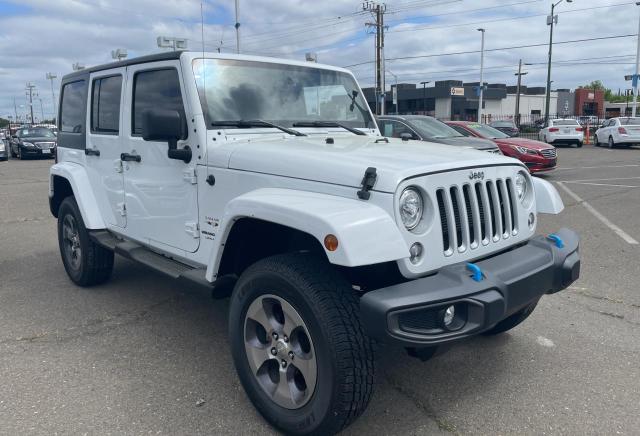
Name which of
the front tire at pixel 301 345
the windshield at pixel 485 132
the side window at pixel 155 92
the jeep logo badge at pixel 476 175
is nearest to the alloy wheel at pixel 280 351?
the front tire at pixel 301 345

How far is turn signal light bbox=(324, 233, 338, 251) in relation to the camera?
2410 mm

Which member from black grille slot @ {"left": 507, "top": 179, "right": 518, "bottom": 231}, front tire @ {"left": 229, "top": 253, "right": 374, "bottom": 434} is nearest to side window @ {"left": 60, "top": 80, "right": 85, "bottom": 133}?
front tire @ {"left": 229, "top": 253, "right": 374, "bottom": 434}

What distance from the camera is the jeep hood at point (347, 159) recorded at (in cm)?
276

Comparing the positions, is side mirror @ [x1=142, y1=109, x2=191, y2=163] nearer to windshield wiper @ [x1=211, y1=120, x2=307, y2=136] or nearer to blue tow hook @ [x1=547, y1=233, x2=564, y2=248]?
windshield wiper @ [x1=211, y1=120, x2=307, y2=136]

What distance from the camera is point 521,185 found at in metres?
3.46

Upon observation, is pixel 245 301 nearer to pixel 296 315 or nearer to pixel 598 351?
pixel 296 315

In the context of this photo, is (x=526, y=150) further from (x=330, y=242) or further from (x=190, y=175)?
(x=330, y=242)

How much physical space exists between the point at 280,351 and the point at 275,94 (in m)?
1.90

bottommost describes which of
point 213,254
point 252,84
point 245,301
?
point 245,301

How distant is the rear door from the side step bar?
0.15 metres

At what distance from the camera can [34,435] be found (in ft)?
9.55

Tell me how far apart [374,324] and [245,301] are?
84 cm

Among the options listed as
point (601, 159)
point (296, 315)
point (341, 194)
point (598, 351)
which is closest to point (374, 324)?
point (296, 315)

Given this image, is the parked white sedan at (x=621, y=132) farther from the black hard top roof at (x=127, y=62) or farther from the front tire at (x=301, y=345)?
the front tire at (x=301, y=345)
